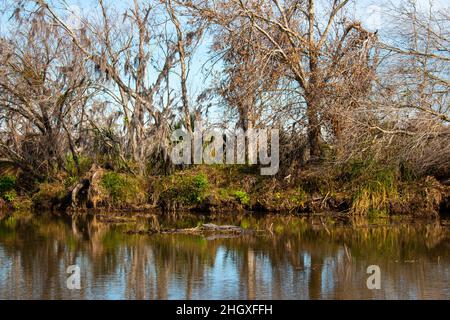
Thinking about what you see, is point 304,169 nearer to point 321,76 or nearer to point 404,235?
point 321,76

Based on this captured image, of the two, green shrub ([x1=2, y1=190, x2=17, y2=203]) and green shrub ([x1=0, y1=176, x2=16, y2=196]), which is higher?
green shrub ([x1=0, y1=176, x2=16, y2=196])

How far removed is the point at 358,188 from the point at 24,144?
11885mm

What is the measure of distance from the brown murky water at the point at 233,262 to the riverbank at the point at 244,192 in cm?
237

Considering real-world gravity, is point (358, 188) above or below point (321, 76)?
below

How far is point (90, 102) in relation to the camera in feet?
79.6

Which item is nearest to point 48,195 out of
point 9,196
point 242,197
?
point 9,196

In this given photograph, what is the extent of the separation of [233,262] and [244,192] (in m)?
10.6

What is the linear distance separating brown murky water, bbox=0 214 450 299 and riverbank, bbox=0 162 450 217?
2375 mm

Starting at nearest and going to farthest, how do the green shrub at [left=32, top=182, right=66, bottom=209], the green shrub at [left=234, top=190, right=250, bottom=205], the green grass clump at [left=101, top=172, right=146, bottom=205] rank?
1. the green shrub at [left=234, top=190, right=250, bottom=205]
2. the green grass clump at [left=101, top=172, right=146, bottom=205]
3. the green shrub at [left=32, top=182, right=66, bottom=209]

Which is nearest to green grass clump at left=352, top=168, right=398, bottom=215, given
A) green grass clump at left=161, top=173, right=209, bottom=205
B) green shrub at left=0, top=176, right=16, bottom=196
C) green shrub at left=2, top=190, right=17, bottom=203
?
green grass clump at left=161, top=173, right=209, bottom=205

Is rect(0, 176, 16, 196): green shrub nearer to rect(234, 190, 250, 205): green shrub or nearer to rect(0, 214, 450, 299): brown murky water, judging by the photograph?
rect(0, 214, 450, 299): brown murky water

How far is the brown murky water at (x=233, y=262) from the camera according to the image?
9562 mm

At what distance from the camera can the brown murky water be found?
9.56m
